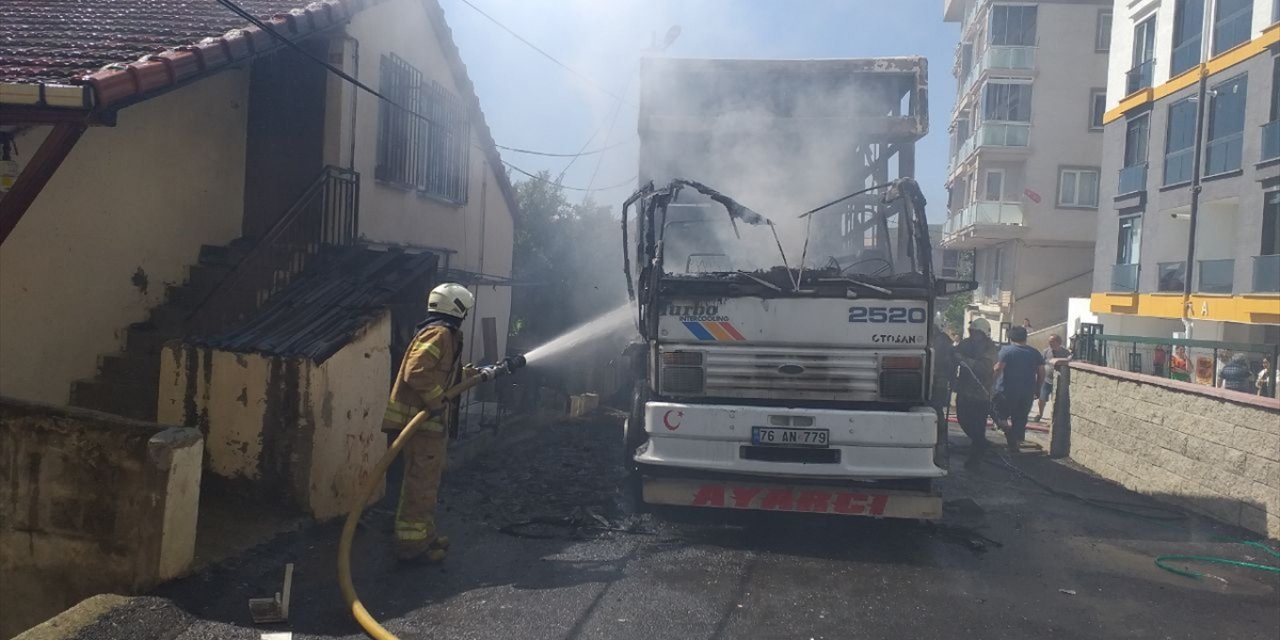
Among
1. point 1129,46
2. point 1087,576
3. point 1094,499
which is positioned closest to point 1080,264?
point 1129,46

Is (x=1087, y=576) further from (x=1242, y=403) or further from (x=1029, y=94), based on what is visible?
(x=1029, y=94)

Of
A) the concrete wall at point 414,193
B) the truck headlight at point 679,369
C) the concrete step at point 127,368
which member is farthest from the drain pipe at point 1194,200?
the concrete step at point 127,368

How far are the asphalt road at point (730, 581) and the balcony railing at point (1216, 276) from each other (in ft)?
51.5

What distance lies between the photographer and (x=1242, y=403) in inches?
275

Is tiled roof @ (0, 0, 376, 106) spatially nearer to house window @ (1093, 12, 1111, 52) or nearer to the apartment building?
the apartment building

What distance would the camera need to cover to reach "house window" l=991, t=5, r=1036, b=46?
31250 millimetres

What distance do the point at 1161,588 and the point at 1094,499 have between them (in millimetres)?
2792

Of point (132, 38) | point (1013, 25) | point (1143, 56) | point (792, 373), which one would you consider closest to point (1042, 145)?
point (1013, 25)

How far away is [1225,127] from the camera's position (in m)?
20.4

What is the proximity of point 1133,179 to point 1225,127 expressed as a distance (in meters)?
4.00

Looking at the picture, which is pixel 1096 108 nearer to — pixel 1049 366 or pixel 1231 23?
pixel 1231 23

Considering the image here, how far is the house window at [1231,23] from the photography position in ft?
63.8

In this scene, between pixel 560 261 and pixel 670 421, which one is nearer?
pixel 670 421

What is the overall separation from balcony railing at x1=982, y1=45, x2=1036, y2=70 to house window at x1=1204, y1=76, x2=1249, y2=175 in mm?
10899
